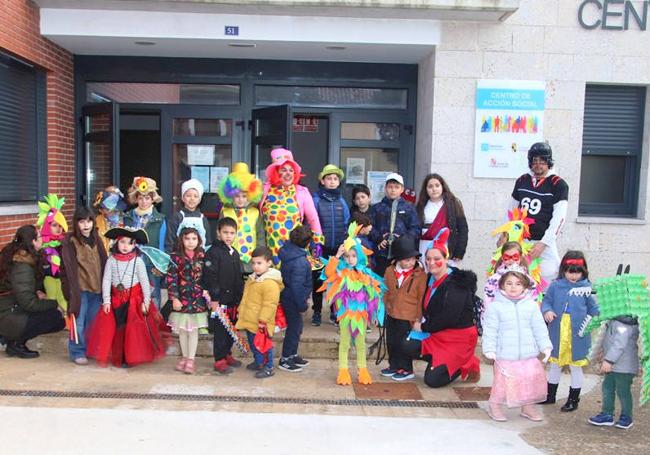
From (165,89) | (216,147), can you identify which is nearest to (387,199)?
(216,147)

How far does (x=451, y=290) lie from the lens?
5113mm

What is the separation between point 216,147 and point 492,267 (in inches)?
183

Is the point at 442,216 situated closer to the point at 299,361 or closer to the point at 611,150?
the point at 299,361

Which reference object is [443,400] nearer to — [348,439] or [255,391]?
[348,439]

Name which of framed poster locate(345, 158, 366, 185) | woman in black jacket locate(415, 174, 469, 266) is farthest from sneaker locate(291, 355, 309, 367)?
framed poster locate(345, 158, 366, 185)

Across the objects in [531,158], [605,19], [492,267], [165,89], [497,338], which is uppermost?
[605,19]

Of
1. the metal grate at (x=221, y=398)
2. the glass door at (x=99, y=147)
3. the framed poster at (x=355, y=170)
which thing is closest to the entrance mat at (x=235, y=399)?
the metal grate at (x=221, y=398)

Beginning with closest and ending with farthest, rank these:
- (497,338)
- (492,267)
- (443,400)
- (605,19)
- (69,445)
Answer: (69,445) → (497,338) → (443,400) → (492,267) → (605,19)

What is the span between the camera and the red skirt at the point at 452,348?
514 centimetres

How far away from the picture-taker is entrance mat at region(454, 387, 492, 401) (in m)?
4.98

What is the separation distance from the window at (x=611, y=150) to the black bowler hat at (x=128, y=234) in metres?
5.58

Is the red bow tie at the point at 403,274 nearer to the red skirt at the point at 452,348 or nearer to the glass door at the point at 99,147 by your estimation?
the red skirt at the point at 452,348

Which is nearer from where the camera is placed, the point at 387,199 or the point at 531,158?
the point at 531,158

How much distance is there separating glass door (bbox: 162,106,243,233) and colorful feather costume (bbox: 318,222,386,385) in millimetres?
3687
